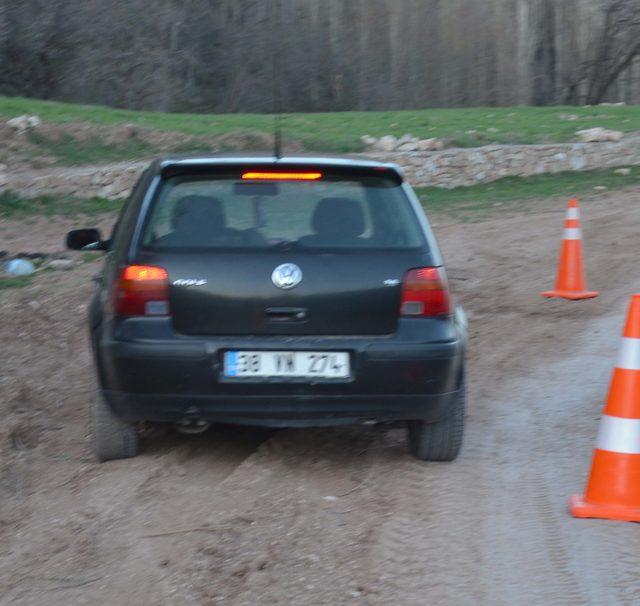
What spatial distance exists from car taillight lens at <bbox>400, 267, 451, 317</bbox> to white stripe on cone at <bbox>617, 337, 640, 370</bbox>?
0.80 metres

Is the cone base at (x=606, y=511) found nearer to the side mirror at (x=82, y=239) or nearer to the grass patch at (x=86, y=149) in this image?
the side mirror at (x=82, y=239)

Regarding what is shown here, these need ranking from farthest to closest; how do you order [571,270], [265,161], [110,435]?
[571,270], [110,435], [265,161]

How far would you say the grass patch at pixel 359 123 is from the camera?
19469mm

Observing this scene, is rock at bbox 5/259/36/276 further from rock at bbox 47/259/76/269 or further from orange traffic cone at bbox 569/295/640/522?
orange traffic cone at bbox 569/295/640/522

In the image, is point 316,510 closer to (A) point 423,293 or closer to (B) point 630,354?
(A) point 423,293

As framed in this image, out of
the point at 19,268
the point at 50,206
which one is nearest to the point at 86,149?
the point at 50,206

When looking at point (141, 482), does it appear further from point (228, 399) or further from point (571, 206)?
point (571, 206)

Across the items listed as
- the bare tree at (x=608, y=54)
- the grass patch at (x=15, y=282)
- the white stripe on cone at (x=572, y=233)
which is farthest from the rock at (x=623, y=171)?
the bare tree at (x=608, y=54)

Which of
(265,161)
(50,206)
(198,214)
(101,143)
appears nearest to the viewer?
(198,214)

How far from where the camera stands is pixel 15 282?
11.1m

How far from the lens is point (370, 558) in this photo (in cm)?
445

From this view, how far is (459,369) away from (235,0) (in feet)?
82.9

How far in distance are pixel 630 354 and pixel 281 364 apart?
4.82 feet

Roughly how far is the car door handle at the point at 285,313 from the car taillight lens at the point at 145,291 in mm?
447
